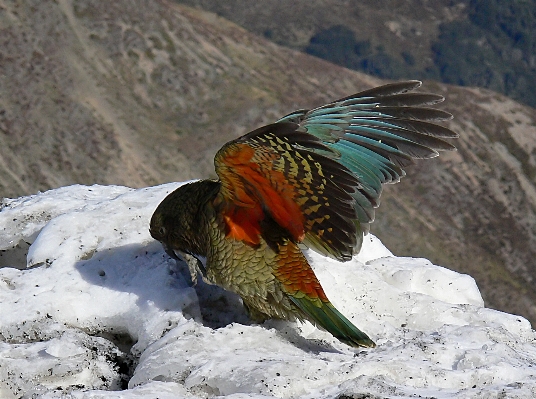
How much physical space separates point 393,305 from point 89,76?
27.1 metres

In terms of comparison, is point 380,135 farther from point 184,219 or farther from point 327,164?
point 184,219

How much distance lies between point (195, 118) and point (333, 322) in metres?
27.7

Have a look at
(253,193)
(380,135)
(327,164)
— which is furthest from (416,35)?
(327,164)

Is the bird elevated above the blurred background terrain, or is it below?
above

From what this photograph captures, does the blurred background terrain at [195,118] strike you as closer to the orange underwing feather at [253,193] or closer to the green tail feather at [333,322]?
the orange underwing feather at [253,193]

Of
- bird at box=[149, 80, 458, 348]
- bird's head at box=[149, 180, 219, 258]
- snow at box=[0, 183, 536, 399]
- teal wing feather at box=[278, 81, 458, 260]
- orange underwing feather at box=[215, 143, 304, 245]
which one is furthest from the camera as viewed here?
teal wing feather at box=[278, 81, 458, 260]

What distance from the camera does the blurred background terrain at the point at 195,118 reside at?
89.0ft

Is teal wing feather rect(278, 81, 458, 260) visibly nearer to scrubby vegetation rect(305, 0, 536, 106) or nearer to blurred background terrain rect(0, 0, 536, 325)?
blurred background terrain rect(0, 0, 536, 325)

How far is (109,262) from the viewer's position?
5266mm

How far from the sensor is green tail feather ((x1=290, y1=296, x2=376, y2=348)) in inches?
172

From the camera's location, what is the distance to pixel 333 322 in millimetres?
4504

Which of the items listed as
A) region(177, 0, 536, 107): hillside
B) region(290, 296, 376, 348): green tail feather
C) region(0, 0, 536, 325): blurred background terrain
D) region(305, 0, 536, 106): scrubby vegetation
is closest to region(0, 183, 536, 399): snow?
region(290, 296, 376, 348): green tail feather

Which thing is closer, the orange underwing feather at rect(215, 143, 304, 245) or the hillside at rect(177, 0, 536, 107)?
the orange underwing feather at rect(215, 143, 304, 245)

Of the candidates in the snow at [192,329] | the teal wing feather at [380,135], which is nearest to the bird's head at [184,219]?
the snow at [192,329]
